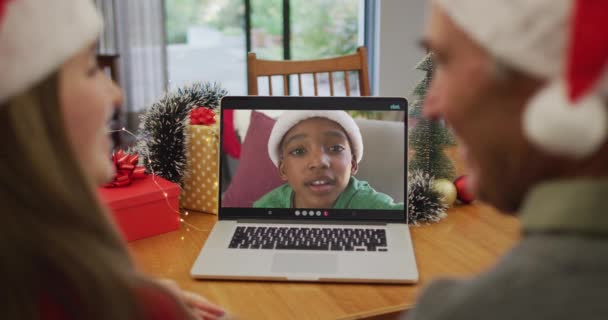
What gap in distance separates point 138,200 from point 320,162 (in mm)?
367

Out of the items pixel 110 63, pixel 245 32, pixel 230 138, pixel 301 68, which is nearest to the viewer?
pixel 230 138

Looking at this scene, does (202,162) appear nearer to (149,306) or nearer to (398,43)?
(149,306)

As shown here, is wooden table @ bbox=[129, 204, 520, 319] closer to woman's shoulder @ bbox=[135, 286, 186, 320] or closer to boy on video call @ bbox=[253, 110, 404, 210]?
boy on video call @ bbox=[253, 110, 404, 210]

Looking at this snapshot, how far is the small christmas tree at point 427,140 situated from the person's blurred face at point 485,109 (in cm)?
84

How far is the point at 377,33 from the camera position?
4.51 m

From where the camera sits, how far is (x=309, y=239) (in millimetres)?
1337

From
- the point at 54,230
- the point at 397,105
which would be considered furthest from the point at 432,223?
the point at 54,230

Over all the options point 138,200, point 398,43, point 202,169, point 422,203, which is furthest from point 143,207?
point 398,43

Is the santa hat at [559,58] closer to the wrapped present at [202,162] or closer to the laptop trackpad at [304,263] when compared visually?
the laptop trackpad at [304,263]

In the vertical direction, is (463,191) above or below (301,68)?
below

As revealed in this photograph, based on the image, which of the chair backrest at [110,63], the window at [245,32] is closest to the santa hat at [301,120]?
the chair backrest at [110,63]

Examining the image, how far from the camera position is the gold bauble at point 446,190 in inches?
59.1

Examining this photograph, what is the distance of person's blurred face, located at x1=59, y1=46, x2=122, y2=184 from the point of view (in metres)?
0.72

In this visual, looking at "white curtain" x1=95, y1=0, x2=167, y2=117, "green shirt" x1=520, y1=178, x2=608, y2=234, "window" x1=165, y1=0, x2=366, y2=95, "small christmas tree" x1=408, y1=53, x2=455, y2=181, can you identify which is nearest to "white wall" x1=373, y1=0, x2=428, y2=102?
"window" x1=165, y1=0, x2=366, y2=95
